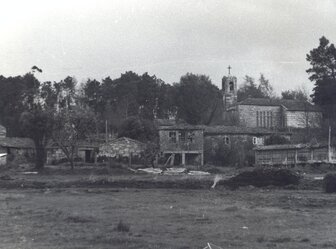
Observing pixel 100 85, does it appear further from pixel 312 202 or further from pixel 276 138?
pixel 312 202

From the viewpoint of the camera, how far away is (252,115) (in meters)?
93.2

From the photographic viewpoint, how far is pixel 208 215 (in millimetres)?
21516

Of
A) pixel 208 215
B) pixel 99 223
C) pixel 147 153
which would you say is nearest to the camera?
pixel 99 223

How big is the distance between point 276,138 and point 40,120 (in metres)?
31.5

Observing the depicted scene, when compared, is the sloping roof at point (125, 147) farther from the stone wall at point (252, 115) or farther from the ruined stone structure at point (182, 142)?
the stone wall at point (252, 115)

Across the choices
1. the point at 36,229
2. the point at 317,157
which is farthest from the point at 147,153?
the point at 36,229

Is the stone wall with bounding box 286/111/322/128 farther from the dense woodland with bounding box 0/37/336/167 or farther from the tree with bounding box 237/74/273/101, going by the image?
the tree with bounding box 237/74/273/101

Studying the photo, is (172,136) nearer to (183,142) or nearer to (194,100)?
(183,142)

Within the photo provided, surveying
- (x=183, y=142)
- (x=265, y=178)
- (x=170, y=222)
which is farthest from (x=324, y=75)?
(x=170, y=222)

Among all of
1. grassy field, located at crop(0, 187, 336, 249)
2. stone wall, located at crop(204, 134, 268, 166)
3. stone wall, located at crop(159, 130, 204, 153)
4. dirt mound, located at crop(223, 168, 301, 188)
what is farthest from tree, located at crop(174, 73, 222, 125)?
grassy field, located at crop(0, 187, 336, 249)

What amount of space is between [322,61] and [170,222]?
72.9 metres

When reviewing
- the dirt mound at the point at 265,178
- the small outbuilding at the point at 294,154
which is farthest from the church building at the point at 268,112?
the dirt mound at the point at 265,178

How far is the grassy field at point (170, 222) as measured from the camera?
48.5 ft

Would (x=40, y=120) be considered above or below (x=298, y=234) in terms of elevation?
above
